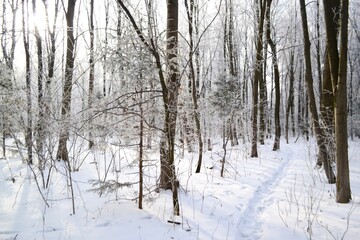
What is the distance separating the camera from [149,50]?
13.2ft

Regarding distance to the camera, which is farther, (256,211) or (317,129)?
(317,129)

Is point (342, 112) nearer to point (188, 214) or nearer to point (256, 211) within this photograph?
point (256, 211)

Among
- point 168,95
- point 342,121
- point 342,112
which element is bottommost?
point 342,121

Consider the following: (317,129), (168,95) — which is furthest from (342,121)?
(168,95)

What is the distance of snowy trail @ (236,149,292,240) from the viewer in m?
4.14

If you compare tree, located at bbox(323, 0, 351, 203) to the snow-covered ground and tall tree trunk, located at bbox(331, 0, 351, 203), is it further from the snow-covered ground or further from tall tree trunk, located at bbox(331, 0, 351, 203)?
the snow-covered ground

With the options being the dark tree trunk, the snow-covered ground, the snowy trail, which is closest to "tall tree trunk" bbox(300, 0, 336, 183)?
the snow-covered ground

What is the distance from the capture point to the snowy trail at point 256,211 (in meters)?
4.14

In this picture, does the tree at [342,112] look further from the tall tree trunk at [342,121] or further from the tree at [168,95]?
the tree at [168,95]

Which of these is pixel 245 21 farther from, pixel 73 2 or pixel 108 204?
pixel 108 204

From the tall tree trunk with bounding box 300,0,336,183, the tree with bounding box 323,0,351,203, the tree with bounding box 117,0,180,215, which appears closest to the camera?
the tree with bounding box 117,0,180,215

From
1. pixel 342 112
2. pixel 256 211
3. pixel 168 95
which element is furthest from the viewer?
pixel 256 211

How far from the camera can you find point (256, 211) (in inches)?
203

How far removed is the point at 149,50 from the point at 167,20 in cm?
222
